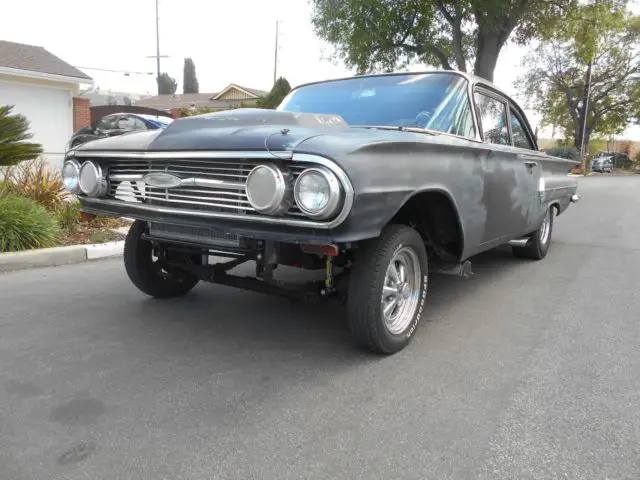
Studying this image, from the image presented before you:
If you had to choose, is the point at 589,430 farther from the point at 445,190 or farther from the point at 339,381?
the point at 445,190

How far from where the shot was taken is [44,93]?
18.1 m

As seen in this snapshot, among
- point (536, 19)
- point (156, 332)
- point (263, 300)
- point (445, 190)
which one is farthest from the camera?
point (536, 19)

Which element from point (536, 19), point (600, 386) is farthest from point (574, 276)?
point (536, 19)

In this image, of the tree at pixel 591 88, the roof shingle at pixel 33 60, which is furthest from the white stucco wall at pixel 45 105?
the tree at pixel 591 88

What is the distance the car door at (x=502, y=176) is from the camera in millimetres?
4160

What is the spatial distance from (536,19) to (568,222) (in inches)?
410

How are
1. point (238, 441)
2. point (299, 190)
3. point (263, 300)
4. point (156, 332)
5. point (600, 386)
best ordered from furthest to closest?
1. point (263, 300)
2. point (156, 332)
3. point (600, 386)
4. point (299, 190)
5. point (238, 441)

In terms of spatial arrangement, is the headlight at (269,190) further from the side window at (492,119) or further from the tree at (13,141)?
the tree at (13,141)

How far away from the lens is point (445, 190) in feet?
11.1

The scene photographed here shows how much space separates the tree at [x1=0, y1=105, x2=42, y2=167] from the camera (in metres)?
5.46

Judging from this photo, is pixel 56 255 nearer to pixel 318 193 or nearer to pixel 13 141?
pixel 13 141

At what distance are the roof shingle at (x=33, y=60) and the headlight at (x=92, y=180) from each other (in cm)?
1557

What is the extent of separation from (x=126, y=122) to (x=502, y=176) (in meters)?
11.9

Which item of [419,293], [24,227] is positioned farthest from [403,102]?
[24,227]
